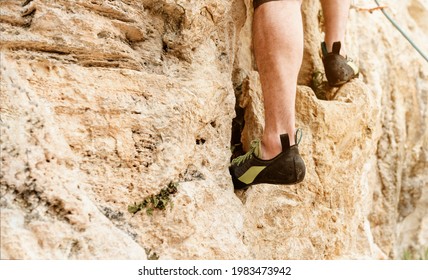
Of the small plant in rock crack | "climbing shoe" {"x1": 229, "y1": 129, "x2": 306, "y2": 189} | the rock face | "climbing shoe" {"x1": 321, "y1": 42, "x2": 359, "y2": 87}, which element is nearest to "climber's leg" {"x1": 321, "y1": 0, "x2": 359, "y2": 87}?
"climbing shoe" {"x1": 321, "y1": 42, "x2": 359, "y2": 87}

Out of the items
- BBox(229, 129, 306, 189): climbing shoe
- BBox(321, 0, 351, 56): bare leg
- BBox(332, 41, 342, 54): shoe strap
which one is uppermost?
BBox(321, 0, 351, 56): bare leg

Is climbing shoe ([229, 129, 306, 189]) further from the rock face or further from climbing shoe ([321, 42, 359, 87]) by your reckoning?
climbing shoe ([321, 42, 359, 87])

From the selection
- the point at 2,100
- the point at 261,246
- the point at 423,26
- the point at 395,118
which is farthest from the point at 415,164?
the point at 2,100

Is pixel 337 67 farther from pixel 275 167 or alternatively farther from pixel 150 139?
pixel 150 139

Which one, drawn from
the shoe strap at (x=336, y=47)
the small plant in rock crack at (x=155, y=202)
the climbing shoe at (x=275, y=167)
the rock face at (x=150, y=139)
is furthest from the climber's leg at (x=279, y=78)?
the shoe strap at (x=336, y=47)

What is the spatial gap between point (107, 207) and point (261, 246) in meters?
0.96

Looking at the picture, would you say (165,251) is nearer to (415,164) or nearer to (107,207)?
(107,207)

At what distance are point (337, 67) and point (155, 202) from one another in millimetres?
1673

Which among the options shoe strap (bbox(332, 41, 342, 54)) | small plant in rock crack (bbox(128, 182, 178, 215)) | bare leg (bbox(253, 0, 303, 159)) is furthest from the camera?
shoe strap (bbox(332, 41, 342, 54))

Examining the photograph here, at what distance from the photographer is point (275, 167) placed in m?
2.21

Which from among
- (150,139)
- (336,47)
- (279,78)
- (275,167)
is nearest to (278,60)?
(279,78)

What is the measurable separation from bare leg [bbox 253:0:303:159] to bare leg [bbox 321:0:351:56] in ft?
2.97

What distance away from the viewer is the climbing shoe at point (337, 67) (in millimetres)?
3027

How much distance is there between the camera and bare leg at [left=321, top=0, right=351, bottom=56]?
9.98ft
